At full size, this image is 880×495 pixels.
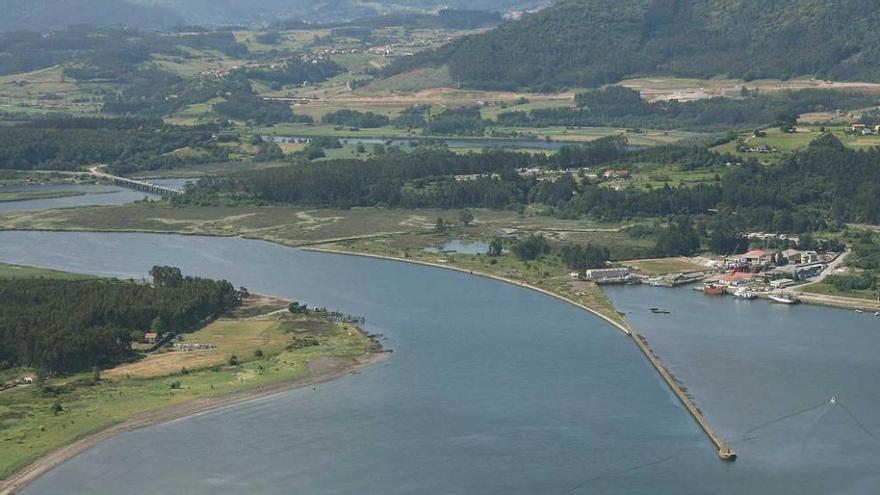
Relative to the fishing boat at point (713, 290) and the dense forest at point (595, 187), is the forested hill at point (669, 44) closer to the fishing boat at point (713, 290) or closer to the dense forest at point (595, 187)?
the dense forest at point (595, 187)

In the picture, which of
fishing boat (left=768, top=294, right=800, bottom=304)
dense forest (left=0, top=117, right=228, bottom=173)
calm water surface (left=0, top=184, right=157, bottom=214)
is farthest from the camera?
dense forest (left=0, top=117, right=228, bottom=173)

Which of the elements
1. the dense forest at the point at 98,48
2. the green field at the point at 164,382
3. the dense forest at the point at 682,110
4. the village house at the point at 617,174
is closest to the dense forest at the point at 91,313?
the green field at the point at 164,382

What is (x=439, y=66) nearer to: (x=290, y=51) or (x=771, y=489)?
(x=290, y=51)

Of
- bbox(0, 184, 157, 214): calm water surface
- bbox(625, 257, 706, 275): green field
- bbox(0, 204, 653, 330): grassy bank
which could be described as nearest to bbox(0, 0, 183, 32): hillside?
bbox(0, 184, 157, 214): calm water surface

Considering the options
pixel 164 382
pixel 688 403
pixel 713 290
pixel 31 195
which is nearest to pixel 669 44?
pixel 31 195

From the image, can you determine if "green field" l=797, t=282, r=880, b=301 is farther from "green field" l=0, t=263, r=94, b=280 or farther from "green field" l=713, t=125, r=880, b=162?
"green field" l=0, t=263, r=94, b=280
